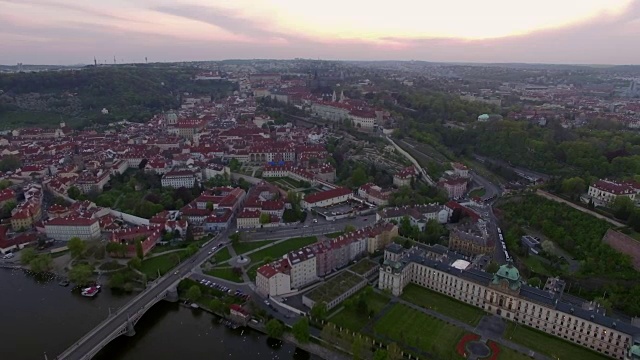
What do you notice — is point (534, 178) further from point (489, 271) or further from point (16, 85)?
point (16, 85)

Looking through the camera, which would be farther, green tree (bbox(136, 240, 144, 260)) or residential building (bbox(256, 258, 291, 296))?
green tree (bbox(136, 240, 144, 260))

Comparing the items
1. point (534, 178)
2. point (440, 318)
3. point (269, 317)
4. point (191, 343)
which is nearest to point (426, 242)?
point (440, 318)

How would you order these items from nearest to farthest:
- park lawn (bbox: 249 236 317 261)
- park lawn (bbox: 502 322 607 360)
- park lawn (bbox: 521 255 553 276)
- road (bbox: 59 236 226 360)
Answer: road (bbox: 59 236 226 360)
park lawn (bbox: 502 322 607 360)
park lawn (bbox: 521 255 553 276)
park lawn (bbox: 249 236 317 261)

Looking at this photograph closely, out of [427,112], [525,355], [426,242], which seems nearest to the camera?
[525,355]

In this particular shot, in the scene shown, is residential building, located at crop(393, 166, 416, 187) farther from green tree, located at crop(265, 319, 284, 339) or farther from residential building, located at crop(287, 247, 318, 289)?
green tree, located at crop(265, 319, 284, 339)

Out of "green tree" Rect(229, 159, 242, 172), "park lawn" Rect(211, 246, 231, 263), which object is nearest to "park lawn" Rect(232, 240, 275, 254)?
"park lawn" Rect(211, 246, 231, 263)

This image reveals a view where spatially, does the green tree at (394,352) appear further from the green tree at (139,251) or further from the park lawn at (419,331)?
the green tree at (139,251)
